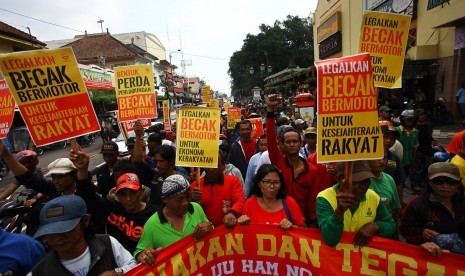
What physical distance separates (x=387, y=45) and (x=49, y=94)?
3732 millimetres

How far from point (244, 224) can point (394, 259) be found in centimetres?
119

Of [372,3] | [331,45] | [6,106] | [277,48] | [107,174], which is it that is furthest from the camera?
[277,48]

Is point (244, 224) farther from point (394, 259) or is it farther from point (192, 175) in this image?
point (192, 175)

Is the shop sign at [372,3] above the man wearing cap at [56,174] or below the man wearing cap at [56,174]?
above

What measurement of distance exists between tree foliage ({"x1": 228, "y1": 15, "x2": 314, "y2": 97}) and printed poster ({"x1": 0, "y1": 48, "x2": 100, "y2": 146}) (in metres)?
57.1

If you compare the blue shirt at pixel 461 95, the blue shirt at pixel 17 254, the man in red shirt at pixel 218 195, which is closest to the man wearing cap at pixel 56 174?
the blue shirt at pixel 17 254

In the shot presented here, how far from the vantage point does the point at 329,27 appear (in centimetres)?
2645

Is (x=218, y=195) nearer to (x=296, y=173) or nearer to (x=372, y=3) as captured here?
(x=296, y=173)

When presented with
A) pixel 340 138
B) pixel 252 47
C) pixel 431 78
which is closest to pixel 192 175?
pixel 340 138

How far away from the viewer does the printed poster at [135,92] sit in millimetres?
4629

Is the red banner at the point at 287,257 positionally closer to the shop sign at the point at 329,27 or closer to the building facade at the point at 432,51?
the building facade at the point at 432,51

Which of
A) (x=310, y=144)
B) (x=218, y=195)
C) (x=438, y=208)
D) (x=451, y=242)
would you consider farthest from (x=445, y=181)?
(x=310, y=144)

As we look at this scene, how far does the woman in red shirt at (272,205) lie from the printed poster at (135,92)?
243 centimetres

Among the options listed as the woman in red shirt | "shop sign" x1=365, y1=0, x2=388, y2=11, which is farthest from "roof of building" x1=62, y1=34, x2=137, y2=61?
the woman in red shirt
